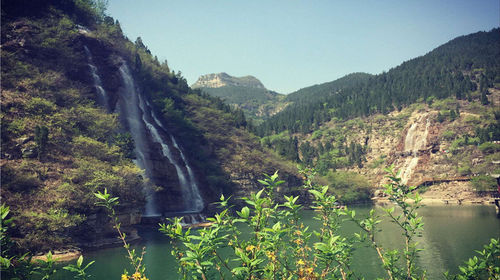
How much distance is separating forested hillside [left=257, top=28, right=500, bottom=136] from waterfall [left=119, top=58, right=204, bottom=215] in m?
81.6

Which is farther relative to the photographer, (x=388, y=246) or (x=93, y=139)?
(x=93, y=139)

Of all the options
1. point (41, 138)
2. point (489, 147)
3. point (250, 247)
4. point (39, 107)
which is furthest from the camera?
point (489, 147)

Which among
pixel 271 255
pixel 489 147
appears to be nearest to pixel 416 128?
pixel 489 147

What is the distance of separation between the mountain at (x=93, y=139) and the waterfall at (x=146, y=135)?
0.64 feet

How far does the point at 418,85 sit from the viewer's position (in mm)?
124625

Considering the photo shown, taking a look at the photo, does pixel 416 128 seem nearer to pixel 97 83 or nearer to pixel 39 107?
pixel 97 83

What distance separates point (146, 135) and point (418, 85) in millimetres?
112521

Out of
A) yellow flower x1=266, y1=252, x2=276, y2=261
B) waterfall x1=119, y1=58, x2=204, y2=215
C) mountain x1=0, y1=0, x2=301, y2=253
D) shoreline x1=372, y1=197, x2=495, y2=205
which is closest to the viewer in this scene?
yellow flower x1=266, y1=252, x2=276, y2=261

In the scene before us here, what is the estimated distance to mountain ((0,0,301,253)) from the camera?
27219mm

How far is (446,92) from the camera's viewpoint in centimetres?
11131

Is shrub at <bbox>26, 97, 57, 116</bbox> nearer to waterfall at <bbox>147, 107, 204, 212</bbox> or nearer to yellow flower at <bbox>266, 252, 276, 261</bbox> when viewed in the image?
waterfall at <bbox>147, 107, 204, 212</bbox>

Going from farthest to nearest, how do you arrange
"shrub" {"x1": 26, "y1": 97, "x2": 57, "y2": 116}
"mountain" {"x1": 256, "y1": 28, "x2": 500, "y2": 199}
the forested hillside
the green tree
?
Result: the forested hillside < "mountain" {"x1": 256, "y1": 28, "x2": 500, "y2": 199} < "shrub" {"x1": 26, "y1": 97, "x2": 57, "y2": 116} < the green tree

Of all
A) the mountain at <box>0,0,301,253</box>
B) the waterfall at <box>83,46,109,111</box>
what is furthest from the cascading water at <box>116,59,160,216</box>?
Answer: the waterfall at <box>83,46,109,111</box>

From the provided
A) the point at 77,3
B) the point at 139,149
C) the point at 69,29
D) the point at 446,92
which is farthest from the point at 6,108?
the point at 446,92
